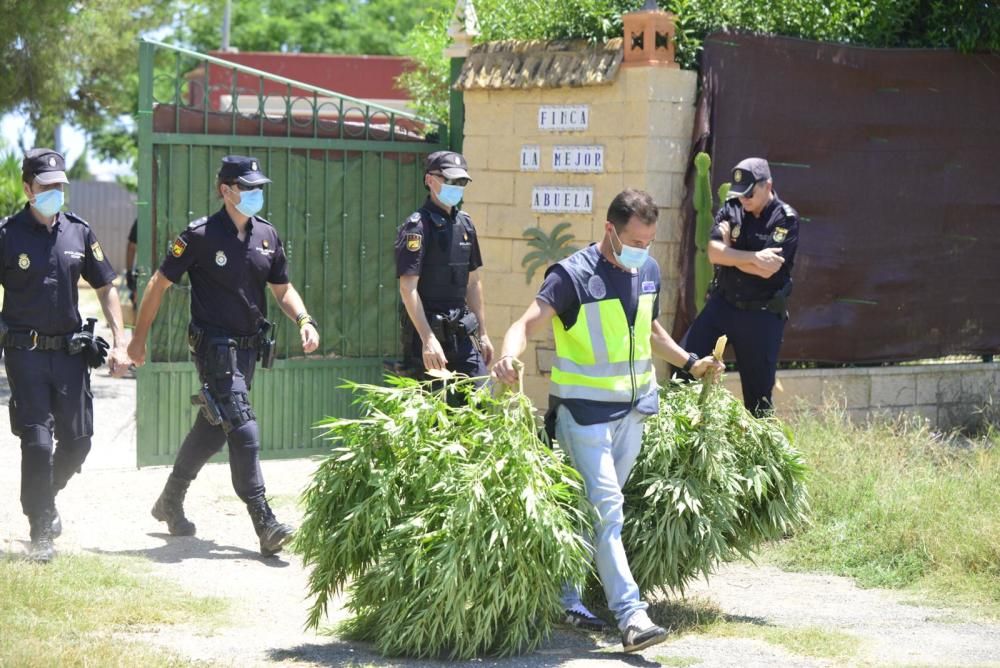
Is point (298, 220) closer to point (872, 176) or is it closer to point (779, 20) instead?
point (779, 20)

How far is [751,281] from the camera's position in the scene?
754 cm

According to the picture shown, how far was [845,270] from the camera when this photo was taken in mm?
9352

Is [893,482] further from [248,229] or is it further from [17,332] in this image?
[17,332]

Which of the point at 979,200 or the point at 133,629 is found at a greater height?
the point at 979,200

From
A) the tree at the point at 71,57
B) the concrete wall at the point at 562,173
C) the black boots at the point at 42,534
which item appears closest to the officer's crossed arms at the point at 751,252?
the concrete wall at the point at 562,173

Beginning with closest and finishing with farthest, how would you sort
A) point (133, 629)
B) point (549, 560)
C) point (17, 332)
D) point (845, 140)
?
point (549, 560), point (133, 629), point (17, 332), point (845, 140)

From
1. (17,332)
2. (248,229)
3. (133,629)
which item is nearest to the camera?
(133,629)

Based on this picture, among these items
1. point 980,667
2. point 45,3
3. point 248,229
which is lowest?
point 980,667

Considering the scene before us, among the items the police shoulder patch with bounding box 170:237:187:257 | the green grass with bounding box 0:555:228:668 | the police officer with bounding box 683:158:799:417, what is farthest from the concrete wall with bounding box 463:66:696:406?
the green grass with bounding box 0:555:228:668

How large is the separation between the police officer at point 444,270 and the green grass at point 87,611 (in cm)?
180

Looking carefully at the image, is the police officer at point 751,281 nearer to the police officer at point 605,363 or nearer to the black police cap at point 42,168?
the police officer at point 605,363

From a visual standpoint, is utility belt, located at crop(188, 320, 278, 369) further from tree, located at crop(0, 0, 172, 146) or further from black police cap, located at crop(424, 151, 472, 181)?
tree, located at crop(0, 0, 172, 146)

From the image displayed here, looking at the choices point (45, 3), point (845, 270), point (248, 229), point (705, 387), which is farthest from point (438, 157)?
point (45, 3)

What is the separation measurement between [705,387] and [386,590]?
161 centimetres
